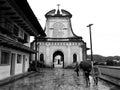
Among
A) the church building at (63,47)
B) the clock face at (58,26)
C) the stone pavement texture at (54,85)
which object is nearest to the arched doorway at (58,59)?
the church building at (63,47)

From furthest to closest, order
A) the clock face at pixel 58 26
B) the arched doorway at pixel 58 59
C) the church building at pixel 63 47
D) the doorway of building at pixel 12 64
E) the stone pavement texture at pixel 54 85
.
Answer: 1. the arched doorway at pixel 58 59
2. the clock face at pixel 58 26
3. the church building at pixel 63 47
4. the doorway of building at pixel 12 64
5. the stone pavement texture at pixel 54 85

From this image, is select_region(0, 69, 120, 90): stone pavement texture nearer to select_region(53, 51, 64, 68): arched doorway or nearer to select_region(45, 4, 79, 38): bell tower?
select_region(45, 4, 79, 38): bell tower

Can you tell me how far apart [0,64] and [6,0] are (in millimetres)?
4771

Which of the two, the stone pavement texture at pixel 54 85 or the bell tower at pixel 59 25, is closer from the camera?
the stone pavement texture at pixel 54 85

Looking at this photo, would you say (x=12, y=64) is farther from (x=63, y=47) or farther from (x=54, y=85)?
(x=63, y=47)

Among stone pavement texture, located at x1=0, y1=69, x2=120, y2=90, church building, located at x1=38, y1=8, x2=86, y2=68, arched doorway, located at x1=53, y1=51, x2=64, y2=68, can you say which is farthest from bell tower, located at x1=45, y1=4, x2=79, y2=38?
stone pavement texture, located at x1=0, y1=69, x2=120, y2=90

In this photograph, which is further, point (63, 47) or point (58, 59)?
point (58, 59)

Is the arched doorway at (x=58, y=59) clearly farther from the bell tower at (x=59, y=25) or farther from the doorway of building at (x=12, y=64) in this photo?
the doorway of building at (x=12, y=64)

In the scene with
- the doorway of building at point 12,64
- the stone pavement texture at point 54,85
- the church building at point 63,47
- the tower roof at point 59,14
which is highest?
the tower roof at point 59,14

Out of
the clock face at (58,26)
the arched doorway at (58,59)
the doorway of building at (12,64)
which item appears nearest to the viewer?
the doorway of building at (12,64)

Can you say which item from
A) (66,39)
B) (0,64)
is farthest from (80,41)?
(0,64)

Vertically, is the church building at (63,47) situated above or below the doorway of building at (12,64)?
above

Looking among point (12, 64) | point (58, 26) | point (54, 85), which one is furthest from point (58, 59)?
point (54, 85)

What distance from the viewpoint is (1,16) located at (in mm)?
9633
